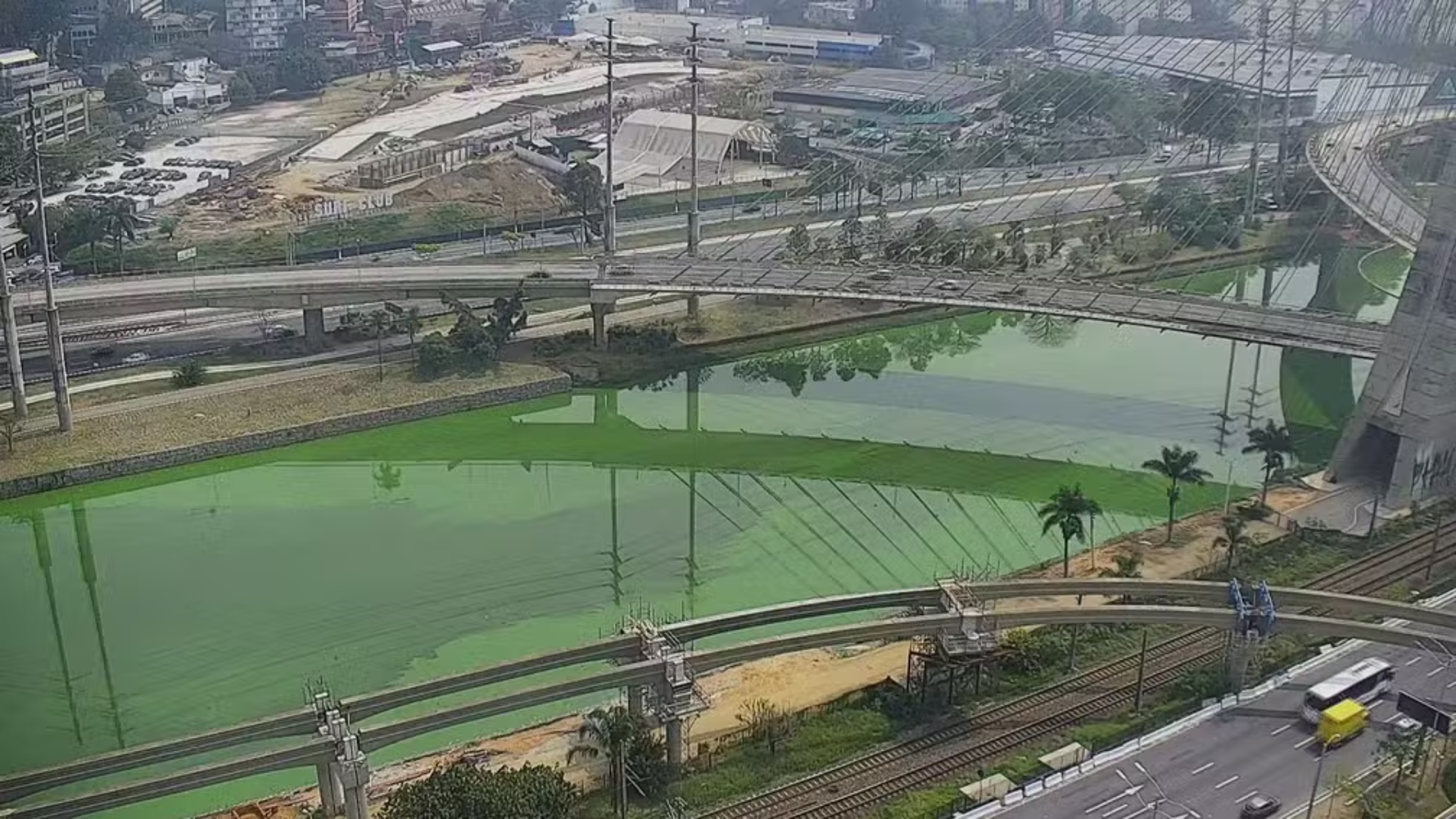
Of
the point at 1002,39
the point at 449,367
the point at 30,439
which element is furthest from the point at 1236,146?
the point at 30,439

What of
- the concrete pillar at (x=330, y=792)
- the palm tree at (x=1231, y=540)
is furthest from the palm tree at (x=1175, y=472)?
the concrete pillar at (x=330, y=792)

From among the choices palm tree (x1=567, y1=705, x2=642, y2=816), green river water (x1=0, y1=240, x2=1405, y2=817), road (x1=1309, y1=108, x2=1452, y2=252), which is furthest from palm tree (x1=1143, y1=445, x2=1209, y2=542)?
palm tree (x1=567, y1=705, x2=642, y2=816)

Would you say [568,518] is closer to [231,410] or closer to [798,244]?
[231,410]

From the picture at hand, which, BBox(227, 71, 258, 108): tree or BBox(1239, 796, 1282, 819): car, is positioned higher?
BBox(227, 71, 258, 108): tree

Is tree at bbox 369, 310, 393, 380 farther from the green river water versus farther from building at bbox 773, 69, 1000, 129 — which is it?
building at bbox 773, 69, 1000, 129

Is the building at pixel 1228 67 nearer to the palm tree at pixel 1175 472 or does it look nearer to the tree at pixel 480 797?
the palm tree at pixel 1175 472

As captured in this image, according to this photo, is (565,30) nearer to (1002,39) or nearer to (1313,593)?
(1002,39)
